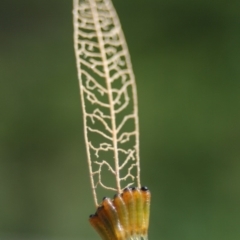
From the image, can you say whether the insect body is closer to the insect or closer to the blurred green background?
the insect

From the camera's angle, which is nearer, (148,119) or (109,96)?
(109,96)

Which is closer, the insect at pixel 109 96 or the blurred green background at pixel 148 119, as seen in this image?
the insect at pixel 109 96

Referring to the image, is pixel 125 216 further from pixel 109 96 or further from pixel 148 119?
pixel 148 119

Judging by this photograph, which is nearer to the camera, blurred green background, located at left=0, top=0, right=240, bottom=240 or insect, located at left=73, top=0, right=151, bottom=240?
insect, located at left=73, top=0, right=151, bottom=240

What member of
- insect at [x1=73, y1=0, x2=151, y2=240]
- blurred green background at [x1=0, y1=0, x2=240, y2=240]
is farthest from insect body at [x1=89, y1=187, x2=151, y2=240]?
blurred green background at [x1=0, y1=0, x2=240, y2=240]

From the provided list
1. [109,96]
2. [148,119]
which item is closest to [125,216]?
[109,96]

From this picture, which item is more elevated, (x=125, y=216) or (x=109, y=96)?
(x=109, y=96)

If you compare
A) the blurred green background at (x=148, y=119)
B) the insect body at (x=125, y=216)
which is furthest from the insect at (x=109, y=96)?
the blurred green background at (x=148, y=119)

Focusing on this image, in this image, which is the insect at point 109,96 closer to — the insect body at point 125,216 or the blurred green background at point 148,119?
the insect body at point 125,216

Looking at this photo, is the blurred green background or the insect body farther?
the blurred green background
